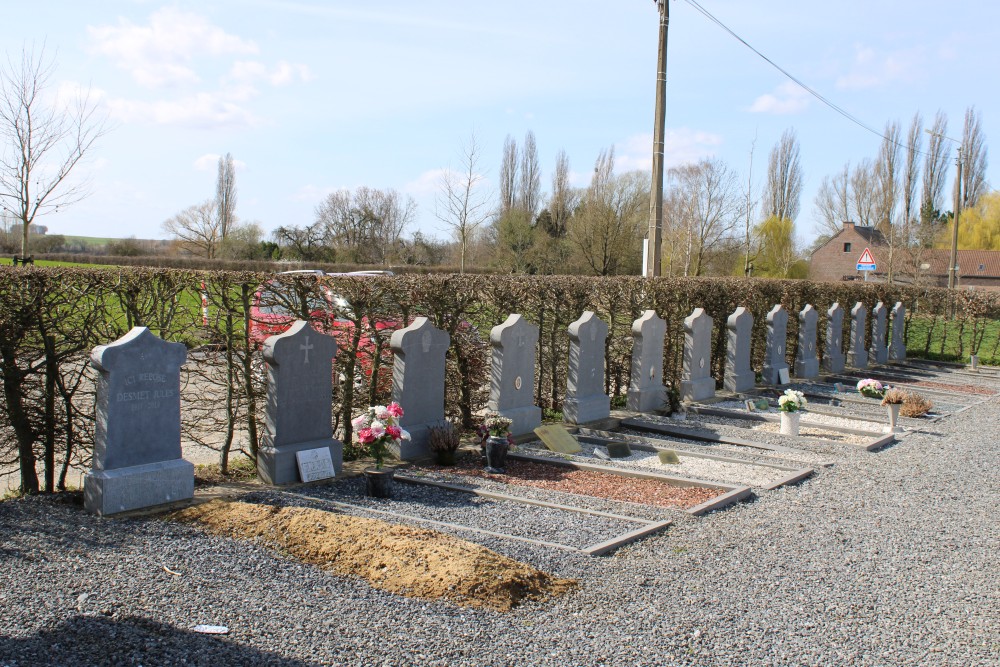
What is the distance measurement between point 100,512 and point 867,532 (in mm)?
5550

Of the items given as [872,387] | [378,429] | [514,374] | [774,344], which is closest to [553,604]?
[378,429]

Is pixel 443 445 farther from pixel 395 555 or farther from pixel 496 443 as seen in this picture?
pixel 395 555

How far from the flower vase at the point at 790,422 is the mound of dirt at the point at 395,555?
6301mm

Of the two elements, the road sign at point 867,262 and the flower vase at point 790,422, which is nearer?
the flower vase at point 790,422

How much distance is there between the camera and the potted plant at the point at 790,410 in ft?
33.2

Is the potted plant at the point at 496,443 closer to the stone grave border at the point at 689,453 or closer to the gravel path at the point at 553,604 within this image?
the stone grave border at the point at 689,453

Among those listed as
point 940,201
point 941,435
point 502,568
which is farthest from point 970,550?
point 940,201

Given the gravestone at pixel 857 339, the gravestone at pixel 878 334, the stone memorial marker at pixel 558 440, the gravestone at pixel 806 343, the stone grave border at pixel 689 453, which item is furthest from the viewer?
the gravestone at pixel 878 334

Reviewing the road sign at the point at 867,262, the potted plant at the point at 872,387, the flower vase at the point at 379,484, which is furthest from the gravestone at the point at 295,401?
the road sign at the point at 867,262

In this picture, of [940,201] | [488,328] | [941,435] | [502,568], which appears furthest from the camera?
[940,201]

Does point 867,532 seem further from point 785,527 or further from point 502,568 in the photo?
point 502,568

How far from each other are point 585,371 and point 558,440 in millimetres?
1676

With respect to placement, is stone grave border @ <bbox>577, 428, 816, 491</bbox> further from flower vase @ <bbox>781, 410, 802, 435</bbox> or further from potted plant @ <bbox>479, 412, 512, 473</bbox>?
flower vase @ <bbox>781, 410, 802, 435</bbox>

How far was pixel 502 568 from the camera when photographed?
4.71 meters
